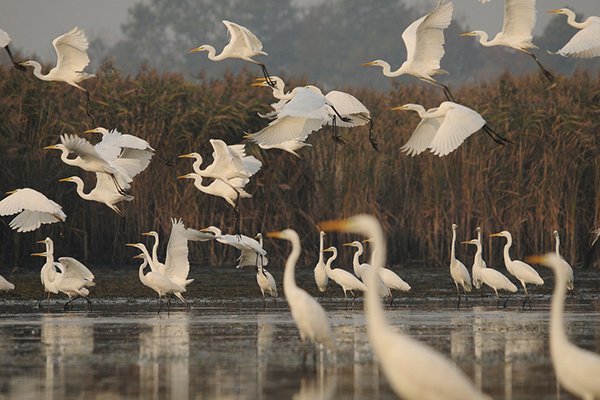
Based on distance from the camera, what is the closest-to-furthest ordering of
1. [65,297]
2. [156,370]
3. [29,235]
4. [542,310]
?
[156,370] < [542,310] < [65,297] < [29,235]

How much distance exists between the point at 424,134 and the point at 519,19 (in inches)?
83.2

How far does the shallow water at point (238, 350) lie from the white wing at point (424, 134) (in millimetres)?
2227

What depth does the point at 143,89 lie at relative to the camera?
81.2 ft

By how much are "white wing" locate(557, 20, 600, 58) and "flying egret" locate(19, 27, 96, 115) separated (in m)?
6.99

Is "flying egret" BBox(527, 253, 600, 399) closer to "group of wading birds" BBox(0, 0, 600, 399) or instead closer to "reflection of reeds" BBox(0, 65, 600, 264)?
"group of wading birds" BBox(0, 0, 600, 399)

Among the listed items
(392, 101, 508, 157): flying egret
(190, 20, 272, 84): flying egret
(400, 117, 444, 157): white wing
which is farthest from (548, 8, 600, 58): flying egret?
(190, 20, 272, 84): flying egret

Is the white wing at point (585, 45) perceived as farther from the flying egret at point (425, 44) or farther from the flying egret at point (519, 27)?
the flying egret at point (425, 44)

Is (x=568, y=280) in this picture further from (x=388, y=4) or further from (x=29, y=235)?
(x=388, y=4)

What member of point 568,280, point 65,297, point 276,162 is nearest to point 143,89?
point 276,162

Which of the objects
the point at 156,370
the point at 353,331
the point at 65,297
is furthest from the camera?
the point at 65,297

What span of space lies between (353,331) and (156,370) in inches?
156

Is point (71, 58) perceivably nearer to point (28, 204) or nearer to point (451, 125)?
point (28, 204)

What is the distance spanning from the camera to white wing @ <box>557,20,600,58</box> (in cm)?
1709

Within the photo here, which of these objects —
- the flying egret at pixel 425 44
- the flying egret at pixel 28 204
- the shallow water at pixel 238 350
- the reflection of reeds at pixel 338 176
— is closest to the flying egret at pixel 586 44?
the flying egret at pixel 425 44
